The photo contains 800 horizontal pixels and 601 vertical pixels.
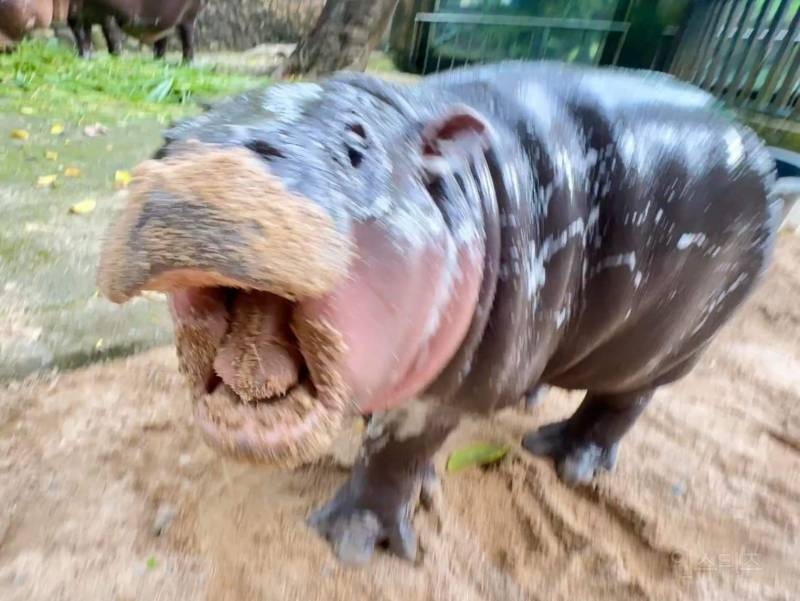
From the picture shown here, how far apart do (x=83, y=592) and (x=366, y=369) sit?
0.73m

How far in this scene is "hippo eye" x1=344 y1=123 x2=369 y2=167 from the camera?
693 millimetres

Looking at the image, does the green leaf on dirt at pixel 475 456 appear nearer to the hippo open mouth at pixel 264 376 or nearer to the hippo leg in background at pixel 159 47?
the hippo open mouth at pixel 264 376

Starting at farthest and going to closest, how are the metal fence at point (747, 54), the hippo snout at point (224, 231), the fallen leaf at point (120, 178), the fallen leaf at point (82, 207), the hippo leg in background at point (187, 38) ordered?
1. the hippo leg in background at point (187, 38)
2. the metal fence at point (747, 54)
3. the fallen leaf at point (120, 178)
4. the fallen leaf at point (82, 207)
5. the hippo snout at point (224, 231)

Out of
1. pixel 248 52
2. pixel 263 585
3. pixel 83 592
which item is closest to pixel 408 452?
pixel 263 585

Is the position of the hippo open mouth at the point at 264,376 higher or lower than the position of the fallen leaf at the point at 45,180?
higher

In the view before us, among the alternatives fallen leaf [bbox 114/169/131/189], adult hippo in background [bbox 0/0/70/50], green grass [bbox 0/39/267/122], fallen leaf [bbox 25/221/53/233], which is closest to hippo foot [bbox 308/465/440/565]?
fallen leaf [bbox 25/221/53/233]

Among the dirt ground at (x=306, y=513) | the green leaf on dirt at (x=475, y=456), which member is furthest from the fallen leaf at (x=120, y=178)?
the green leaf on dirt at (x=475, y=456)

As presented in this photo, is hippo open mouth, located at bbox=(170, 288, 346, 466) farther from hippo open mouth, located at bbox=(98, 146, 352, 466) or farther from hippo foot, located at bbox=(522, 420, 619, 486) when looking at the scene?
hippo foot, located at bbox=(522, 420, 619, 486)

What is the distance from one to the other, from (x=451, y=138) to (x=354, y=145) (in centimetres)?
14

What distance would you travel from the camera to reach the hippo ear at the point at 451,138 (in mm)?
769

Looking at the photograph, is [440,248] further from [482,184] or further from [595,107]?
[595,107]

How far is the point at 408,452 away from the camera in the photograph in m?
1.17

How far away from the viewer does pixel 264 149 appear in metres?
0.64

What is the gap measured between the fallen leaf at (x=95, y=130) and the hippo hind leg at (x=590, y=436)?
2329 mm
